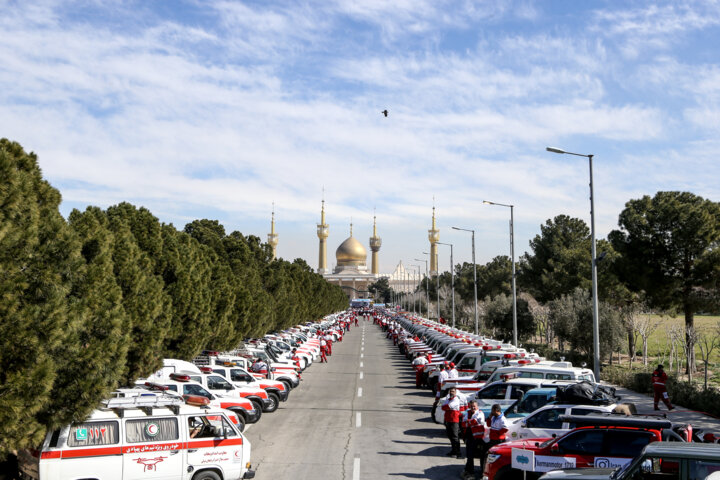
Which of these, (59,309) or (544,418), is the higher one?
(59,309)

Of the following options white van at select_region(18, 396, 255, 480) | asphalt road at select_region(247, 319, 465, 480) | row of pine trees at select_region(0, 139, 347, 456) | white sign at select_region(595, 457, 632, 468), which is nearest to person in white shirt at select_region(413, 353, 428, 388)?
asphalt road at select_region(247, 319, 465, 480)

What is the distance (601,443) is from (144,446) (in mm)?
7157

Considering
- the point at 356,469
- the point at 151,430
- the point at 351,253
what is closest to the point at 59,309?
the point at 151,430

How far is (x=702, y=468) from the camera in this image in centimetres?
793

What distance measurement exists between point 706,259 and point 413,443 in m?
18.0

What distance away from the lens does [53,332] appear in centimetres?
1052

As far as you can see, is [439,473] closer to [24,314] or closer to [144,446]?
[144,446]

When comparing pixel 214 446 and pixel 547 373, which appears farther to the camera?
pixel 547 373

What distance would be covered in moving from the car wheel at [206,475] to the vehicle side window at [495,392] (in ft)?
25.1

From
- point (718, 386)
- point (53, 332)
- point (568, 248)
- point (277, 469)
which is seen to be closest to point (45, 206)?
point (53, 332)

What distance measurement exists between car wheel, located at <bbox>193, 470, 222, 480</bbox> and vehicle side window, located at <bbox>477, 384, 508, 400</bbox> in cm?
766

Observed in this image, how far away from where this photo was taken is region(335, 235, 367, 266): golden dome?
183125 millimetres

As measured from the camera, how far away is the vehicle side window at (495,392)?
17.5m

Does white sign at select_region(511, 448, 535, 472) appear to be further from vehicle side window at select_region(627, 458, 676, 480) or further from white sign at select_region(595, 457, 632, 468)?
vehicle side window at select_region(627, 458, 676, 480)
